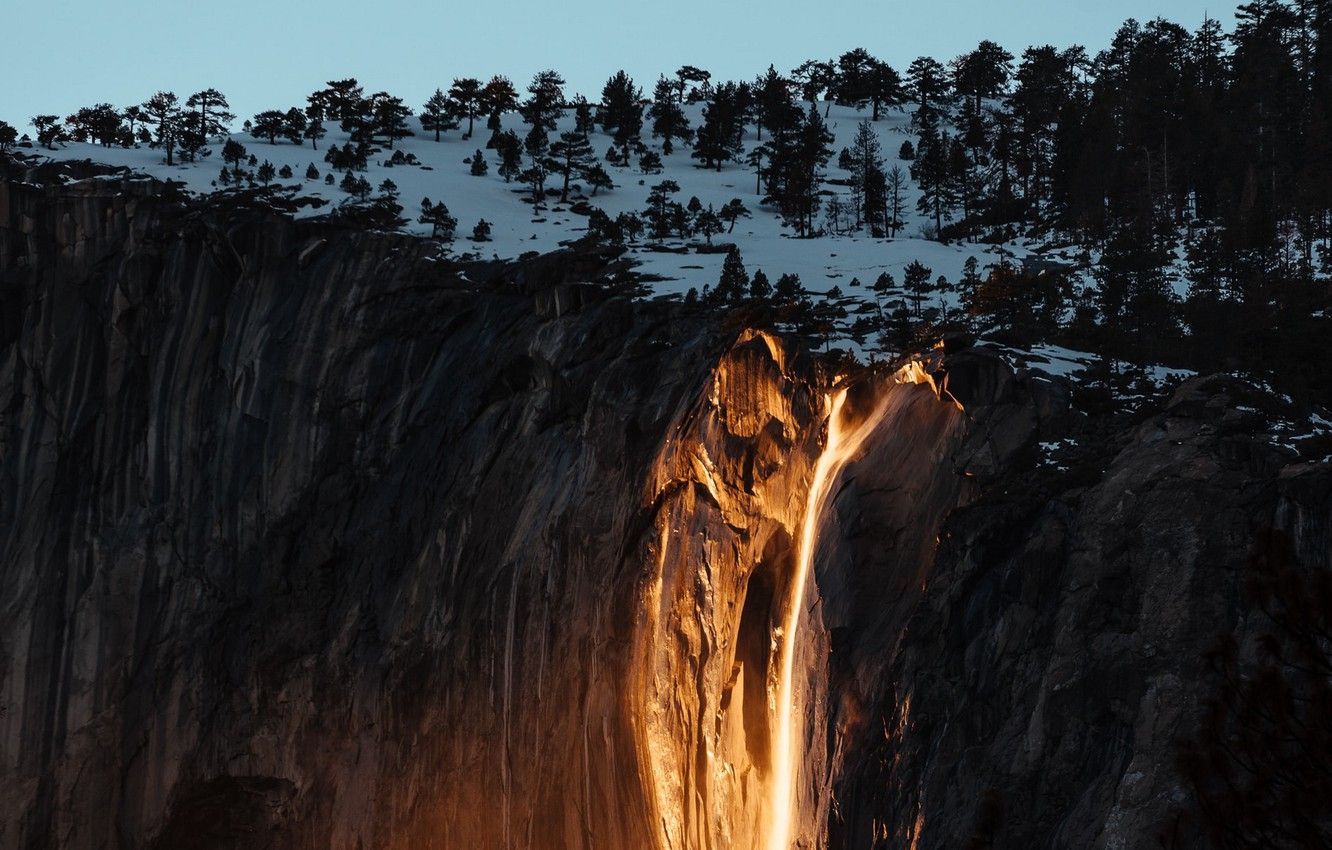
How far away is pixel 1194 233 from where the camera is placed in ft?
149

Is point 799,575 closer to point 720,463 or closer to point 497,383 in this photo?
point 720,463

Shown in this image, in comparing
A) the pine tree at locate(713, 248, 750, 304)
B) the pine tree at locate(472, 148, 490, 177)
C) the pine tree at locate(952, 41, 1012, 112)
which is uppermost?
the pine tree at locate(952, 41, 1012, 112)

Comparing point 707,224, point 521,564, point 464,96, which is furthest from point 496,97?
point 521,564

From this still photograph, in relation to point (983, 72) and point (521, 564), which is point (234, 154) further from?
point (983, 72)

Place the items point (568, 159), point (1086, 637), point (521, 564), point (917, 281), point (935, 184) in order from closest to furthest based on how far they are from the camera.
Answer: point (1086, 637)
point (521, 564)
point (917, 281)
point (568, 159)
point (935, 184)

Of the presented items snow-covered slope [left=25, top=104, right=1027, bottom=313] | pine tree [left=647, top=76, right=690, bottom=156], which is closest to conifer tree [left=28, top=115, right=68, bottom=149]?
snow-covered slope [left=25, top=104, right=1027, bottom=313]

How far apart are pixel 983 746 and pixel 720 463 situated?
11623 millimetres

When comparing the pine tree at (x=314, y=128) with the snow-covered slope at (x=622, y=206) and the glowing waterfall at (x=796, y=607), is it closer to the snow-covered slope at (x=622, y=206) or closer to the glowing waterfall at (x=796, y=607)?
the snow-covered slope at (x=622, y=206)

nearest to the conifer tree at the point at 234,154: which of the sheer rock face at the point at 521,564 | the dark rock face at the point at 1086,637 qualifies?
the sheer rock face at the point at 521,564

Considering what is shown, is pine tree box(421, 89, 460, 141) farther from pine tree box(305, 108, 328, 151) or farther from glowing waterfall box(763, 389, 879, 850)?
glowing waterfall box(763, 389, 879, 850)

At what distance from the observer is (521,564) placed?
107 feet

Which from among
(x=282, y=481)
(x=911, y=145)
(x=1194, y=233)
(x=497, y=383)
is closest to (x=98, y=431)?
(x=282, y=481)

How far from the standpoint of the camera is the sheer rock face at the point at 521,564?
63.2 feet

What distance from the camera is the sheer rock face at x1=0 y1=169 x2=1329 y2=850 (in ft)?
63.2
